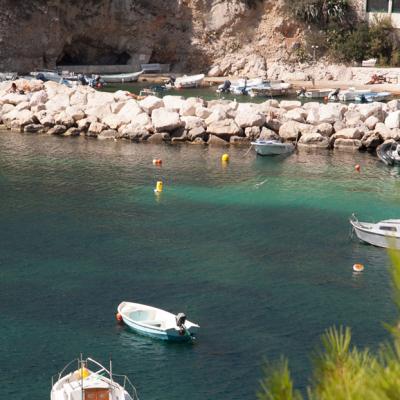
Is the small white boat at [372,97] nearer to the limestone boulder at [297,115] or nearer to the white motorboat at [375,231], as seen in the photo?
the limestone boulder at [297,115]

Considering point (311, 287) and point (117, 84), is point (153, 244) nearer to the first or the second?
point (311, 287)

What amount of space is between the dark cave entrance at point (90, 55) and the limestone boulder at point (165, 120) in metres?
34.0

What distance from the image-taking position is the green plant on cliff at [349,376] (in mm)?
8375

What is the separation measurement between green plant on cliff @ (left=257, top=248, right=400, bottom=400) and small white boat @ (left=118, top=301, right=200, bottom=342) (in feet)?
56.7

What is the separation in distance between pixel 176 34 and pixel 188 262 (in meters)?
62.1

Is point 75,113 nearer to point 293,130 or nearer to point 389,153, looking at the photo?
point 293,130

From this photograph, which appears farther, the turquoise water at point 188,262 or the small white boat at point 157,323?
the small white boat at point 157,323

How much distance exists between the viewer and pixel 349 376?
29.0 feet

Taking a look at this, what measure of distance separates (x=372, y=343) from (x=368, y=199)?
18.0 meters

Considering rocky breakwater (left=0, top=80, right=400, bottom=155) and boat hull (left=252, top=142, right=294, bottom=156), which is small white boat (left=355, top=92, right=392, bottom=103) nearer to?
rocky breakwater (left=0, top=80, right=400, bottom=155)

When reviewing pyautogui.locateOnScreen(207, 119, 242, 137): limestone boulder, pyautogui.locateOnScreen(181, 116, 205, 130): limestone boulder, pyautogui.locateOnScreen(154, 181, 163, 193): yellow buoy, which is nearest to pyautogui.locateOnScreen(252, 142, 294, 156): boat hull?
pyautogui.locateOnScreen(207, 119, 242, 137): limestone boulder

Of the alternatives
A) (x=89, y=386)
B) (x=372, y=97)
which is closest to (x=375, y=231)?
(x=89, y=386)

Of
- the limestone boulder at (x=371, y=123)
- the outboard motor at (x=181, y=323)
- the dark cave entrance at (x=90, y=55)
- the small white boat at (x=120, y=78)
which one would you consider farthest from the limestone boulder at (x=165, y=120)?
the dark cave entrance at (x=90, y=55)

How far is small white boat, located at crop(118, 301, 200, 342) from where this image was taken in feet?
86.7
